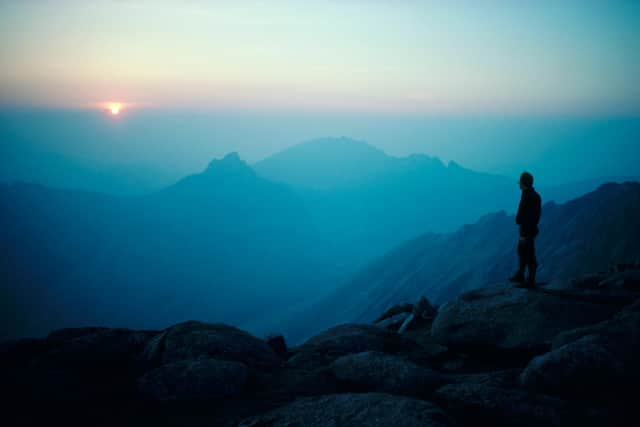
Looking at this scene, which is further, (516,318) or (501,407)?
(516,318)

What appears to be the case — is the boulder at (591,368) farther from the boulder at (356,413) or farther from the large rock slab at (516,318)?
the boulder at (356,413)

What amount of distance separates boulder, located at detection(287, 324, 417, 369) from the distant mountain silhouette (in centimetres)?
6323

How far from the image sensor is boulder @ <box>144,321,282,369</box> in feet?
35.5

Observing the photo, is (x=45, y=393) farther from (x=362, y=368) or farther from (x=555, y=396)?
(x=555, y=396)

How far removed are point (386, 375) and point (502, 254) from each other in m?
153

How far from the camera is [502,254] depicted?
144 meters

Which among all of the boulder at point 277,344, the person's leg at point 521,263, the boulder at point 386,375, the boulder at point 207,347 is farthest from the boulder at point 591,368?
the boulder at point 277,344

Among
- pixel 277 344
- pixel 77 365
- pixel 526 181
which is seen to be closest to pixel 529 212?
pixel 526 181

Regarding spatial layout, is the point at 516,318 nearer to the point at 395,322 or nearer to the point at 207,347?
the point at 207,347

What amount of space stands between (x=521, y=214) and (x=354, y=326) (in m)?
7.95

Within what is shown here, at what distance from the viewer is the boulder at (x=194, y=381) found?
8.73 metres

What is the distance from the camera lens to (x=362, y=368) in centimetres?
945

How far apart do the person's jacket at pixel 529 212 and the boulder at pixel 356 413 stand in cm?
901

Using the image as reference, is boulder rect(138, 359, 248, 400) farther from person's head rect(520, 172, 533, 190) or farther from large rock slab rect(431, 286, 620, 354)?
person's head rect(520, 172, 533, 190)
